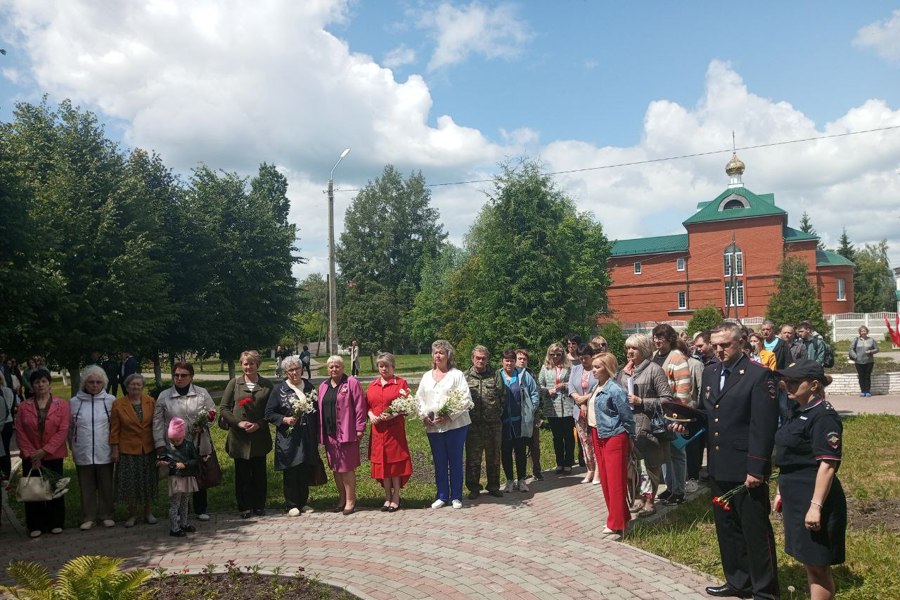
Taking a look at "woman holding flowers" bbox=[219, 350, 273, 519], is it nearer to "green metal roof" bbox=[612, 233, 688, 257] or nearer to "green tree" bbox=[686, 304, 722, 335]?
"green tree" bbox=[686, 304, 722, 335]

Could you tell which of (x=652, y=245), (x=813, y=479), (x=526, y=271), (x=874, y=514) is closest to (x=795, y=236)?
(x=652, y=245)

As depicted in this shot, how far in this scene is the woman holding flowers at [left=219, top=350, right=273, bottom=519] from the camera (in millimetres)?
7742

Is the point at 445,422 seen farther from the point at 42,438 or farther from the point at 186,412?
the point at 42,438

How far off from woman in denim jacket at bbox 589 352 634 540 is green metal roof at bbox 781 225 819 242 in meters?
55.1

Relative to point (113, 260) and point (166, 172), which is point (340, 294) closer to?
point (166, 172)

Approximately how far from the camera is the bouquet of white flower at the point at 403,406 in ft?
25.5

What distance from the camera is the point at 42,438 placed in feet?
24.6

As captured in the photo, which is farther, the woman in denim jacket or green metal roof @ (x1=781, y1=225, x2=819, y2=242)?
green metal roof @ (x1=781, y1=225, x2=819, y2=242)

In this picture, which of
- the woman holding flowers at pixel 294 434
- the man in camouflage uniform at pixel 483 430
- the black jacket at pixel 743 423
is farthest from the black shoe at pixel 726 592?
the woman holding flowers at pixel 294 434

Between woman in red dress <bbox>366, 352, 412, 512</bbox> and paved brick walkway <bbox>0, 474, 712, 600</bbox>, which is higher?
woman in red dress <bbox>366, 352, 412, 512</bbox>

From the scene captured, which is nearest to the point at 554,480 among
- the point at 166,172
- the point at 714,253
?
the point at 166,172

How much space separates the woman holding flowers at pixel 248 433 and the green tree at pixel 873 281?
73.2 metres

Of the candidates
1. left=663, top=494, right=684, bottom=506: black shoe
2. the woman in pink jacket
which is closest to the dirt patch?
left=663, top=494, right=684, bottom=506: black shoe

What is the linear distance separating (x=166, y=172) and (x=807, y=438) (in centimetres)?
3017
